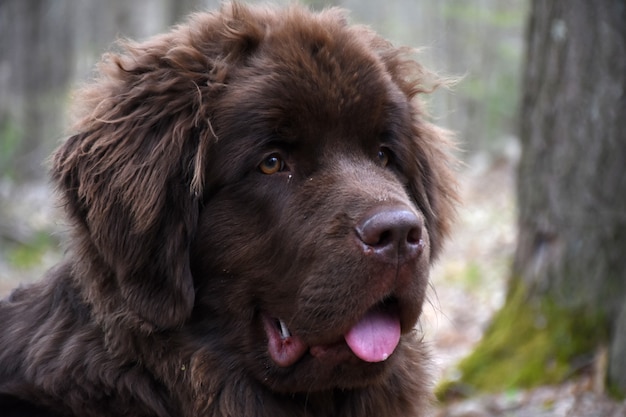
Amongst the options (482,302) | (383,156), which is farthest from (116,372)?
(482,302)

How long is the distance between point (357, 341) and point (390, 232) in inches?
19.8

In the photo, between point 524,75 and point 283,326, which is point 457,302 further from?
point 283,326

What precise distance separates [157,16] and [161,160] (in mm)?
11891

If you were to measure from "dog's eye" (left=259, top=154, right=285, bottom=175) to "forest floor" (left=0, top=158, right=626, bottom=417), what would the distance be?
1.08m

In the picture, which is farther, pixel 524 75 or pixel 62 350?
pixel 524 75

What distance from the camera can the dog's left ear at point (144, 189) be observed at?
3350mm

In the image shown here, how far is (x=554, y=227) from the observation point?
6070 mm

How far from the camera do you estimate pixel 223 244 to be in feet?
11.3

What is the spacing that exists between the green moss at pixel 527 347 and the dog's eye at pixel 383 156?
2831 mm

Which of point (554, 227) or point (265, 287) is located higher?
point (265, 287)

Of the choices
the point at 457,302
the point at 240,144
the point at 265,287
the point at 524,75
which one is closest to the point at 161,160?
the point at 240,144

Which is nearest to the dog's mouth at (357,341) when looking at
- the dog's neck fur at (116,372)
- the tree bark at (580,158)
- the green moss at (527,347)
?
the dog's neck fur at (116,372)

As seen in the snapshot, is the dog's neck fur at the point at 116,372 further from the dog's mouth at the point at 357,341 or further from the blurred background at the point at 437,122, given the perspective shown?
the blurred background at the point at 437,122

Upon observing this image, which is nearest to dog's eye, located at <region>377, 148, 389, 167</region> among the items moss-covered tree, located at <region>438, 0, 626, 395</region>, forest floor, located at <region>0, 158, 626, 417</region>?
forest floor, located at <region>0, 158, 626, 417</region>
